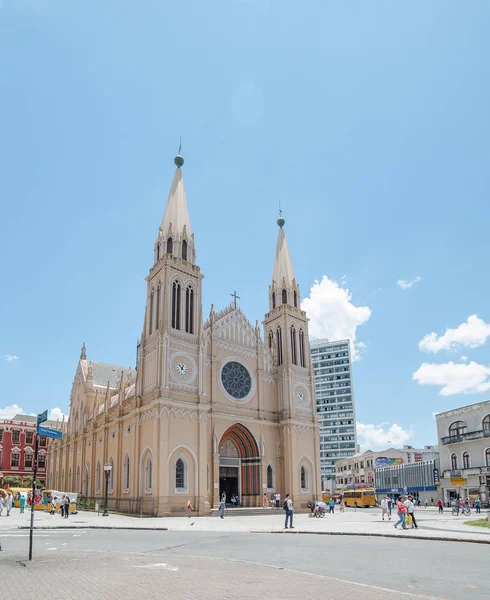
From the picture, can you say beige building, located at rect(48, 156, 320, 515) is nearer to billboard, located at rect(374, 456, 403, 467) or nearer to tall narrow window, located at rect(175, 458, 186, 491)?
tall narrow window, located at rect(175, 458, 186, 491)

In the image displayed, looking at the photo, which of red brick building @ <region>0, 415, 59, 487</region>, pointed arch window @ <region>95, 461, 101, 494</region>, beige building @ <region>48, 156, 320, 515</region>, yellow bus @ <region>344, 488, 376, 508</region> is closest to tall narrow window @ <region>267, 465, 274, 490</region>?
beige building @ <region>48, 156, 320, 515</region>

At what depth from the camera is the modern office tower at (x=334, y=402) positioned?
136 meters

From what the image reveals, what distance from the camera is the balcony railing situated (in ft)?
175

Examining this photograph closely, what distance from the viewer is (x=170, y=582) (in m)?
10.3

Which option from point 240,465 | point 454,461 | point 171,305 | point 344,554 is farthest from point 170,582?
point 454,461

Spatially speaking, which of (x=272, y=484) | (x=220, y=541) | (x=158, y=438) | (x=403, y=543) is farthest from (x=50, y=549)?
(x=272, y=484)

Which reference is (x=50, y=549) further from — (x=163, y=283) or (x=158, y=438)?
(x=163, y=283)

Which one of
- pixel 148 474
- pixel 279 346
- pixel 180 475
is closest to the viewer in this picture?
pixel 148 474

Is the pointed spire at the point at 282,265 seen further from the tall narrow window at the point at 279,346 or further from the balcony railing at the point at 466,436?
the balcony railing at the point at 466,436

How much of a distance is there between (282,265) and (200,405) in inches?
796

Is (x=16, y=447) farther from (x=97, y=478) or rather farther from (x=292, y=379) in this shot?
(x=292, y=379)

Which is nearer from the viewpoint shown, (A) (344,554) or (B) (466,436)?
(A) (344,554)

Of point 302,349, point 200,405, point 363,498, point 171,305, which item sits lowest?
point 363,498

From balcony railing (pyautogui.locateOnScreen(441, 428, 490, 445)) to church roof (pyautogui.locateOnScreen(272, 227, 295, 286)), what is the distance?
24693 millimetres
